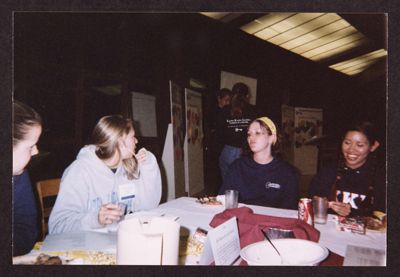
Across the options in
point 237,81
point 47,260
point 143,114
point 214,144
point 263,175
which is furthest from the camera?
point 237,81

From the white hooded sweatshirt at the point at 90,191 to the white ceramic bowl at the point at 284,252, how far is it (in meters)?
0.60

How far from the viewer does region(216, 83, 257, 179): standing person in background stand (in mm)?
2211

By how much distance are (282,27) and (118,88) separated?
1203 millimetres

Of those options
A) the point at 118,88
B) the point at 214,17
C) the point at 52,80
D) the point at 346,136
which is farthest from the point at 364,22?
the point at 52,80

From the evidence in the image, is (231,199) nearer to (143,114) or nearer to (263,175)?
(263,175)

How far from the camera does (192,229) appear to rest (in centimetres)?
118

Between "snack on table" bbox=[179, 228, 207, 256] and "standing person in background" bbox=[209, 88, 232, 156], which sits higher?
"standing person in background" bbox=[209, 88, 232, 156]

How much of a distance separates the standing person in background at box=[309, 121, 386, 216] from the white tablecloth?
0.23 meters

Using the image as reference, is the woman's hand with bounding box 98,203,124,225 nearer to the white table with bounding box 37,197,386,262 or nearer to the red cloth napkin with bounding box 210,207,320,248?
the white table with bounding box 37,197,386,262

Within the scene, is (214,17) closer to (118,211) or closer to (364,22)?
(364,22)

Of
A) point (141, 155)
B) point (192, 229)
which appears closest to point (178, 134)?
point (141, 155)

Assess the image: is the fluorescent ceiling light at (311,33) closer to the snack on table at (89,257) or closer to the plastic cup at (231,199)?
the plastic cup at (231,199)

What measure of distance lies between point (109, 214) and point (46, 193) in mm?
525

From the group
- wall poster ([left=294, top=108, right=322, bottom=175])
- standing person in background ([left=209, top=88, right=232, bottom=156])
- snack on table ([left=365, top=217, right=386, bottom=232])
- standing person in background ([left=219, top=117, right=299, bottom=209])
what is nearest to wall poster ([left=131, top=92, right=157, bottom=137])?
standing person in background ([left=209, top=88, right=232, bottom=156])
